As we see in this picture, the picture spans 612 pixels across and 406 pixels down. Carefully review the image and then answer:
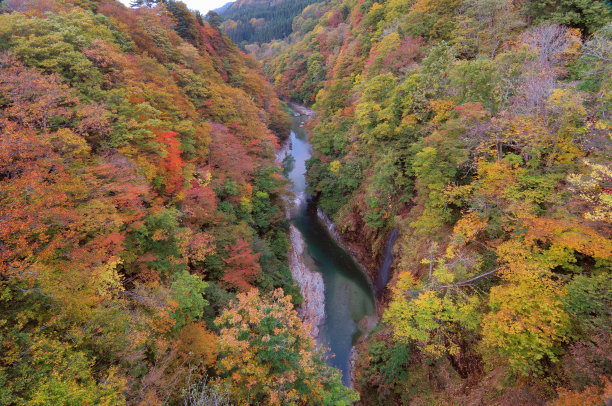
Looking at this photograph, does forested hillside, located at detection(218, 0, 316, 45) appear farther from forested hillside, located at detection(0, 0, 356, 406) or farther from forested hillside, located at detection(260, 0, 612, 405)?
forested hillside, located at detection(0, 0, 356, 406)

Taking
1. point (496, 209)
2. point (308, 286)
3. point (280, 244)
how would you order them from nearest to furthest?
point (496, 209) → point (308, 286) → point (280, 244)

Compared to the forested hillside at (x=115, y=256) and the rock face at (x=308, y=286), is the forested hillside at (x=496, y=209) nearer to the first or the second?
the rock face at (x=308, y=286)

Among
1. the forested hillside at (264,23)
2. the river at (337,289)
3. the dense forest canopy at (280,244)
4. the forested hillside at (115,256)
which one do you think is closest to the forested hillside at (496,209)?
the dense forest canopy at (280,244)

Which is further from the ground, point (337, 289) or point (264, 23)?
point (264, 23)

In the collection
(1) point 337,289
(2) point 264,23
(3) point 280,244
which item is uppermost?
(2) point 264,23

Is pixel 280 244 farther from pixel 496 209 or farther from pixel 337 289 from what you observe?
pixel 496 209

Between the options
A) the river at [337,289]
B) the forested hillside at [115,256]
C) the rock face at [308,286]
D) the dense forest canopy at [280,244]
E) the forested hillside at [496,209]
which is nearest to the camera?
the forested hillside at [115,256]

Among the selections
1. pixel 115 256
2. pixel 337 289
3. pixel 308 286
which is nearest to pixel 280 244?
pixel 308 286
